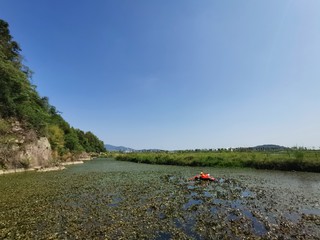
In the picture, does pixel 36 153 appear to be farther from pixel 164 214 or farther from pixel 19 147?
pixel 164 214

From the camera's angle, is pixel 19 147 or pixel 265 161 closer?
pixel 265 161

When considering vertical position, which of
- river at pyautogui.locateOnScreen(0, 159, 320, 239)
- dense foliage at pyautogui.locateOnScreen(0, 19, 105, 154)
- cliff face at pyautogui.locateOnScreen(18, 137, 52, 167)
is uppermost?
dense foliage at pyautogui.locateOnScreen(0, 19, 105, 154)

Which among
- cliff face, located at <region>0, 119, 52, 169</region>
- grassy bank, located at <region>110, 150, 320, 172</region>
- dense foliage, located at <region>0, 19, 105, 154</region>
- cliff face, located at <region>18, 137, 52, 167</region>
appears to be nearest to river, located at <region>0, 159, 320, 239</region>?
grassy bank, located at <region>110, 150, 320, 172</region>

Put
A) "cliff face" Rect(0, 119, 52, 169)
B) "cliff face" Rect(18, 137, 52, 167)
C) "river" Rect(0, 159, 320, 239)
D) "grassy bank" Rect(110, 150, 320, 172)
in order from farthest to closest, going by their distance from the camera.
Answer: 1. "cliff face" Rect(18, 137, 52, 167)
2. "cliff face" Rect(0, 119, 52, 169)
3. "grassy bank" Rect(110, 150, 320, 172)
4. "river" Rect(0, 159, 320, 239)

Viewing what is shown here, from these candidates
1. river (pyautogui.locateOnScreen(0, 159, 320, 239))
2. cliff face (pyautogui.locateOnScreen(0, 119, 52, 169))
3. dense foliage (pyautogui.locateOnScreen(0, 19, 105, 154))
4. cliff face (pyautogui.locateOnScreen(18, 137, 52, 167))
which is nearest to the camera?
river (pyautogui.locateOnScreen(0, 159, 320, 239))

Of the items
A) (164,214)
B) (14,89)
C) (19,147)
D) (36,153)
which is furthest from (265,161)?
(14,89)

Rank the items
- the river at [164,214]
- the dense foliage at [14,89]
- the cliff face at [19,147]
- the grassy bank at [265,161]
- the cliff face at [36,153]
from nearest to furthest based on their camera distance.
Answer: the river at [164,214]
the grassy bank at [265,161]
the cliff face at [19,147]
the cliff face at [36,153]
the dense foliage at [14,89]

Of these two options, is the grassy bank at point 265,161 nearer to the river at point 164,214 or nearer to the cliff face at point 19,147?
the river at point 164,214

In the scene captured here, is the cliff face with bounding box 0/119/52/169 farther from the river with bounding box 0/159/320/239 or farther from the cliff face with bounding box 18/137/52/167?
the river with bounding box 0/159/320/239

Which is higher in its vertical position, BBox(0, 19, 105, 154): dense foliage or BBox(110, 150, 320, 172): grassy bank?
BBox(0, 19, 105, 154): dense foliage

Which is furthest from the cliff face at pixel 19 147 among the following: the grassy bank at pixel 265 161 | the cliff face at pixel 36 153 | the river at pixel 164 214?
the grassy bank at pixel 265 161

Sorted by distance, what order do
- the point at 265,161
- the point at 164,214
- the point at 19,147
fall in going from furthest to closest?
the point at 19,147 → the point at 265,161 → the point at 164,214

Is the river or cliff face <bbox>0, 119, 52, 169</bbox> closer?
the river

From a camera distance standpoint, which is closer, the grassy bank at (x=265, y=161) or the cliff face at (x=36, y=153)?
the grassy bank at (x=265, y=161)
